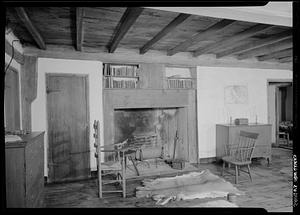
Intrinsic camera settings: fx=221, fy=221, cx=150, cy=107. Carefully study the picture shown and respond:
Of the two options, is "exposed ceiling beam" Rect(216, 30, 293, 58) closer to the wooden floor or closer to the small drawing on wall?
the small drawing on wall

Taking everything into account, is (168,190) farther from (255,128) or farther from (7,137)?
(255,128)

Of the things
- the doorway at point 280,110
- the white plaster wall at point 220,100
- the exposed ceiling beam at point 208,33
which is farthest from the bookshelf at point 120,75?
the doorway at point 280,110

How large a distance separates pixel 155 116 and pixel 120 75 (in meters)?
1.27

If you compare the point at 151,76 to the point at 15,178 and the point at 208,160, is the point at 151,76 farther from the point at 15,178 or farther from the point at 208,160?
the point at 15,178

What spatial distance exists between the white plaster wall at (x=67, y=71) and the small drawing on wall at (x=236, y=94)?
2936 millimetres

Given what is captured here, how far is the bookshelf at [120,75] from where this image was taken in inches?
170

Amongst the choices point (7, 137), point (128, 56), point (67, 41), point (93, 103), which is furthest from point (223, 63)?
point (7, 137)

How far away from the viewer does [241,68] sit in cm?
529

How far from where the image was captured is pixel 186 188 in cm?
340

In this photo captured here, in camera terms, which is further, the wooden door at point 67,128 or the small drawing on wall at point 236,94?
the small drawing on wall at point 236,94

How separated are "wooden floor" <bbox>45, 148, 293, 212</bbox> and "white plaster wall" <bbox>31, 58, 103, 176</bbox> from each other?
681 mm

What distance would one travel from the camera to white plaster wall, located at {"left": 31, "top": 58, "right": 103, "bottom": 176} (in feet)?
12.8

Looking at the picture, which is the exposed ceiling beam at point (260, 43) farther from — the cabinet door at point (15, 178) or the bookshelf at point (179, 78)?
the cabinet door at point (15, 178)

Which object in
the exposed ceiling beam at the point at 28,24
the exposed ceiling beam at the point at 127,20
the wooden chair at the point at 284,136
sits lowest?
the wooden chair at the point at 284,136
